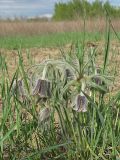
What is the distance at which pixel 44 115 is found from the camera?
1.49 metres

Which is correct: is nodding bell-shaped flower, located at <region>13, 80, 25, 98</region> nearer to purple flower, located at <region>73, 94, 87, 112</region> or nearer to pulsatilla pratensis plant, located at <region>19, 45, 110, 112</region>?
pulsatilla pratensis plant, located at <region>19, 45, 110, 112</region>

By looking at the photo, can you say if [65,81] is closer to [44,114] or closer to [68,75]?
[68,75]

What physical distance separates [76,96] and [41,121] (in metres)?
0.22

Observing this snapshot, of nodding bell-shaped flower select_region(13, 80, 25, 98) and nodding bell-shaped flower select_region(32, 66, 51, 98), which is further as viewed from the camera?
nodding bell-shaped flower select_region(13, 80, 25, 98)

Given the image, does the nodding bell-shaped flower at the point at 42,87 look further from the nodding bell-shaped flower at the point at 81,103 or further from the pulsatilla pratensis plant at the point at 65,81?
the nodding bell-shaped flower at the point at 81,103

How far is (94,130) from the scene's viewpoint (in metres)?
1.50

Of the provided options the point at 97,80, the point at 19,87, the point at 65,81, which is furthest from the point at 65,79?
the point at 19,87

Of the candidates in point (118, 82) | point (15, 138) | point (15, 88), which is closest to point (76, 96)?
point (15, 88)

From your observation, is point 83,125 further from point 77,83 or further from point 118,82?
point 118,82

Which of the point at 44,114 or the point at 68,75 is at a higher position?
the point at 68,75

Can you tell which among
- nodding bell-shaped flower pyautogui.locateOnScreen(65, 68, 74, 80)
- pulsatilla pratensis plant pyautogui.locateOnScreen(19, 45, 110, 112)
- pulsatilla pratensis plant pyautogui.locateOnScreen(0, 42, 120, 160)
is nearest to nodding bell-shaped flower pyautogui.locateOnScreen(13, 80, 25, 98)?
pulsatilla pratensis plant pyautogui.locateOnScreen(0, 42, 120, 160)

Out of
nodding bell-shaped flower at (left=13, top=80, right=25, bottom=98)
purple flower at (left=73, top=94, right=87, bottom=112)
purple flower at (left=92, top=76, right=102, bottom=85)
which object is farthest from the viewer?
nodding bell-shaped flower at (left=13, top=80, right=25, bottom=98)

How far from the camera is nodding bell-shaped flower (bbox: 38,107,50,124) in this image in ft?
4.87

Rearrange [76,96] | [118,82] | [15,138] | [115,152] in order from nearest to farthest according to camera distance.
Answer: [76,96] < [115,152] < [15,138] < [118,82]
